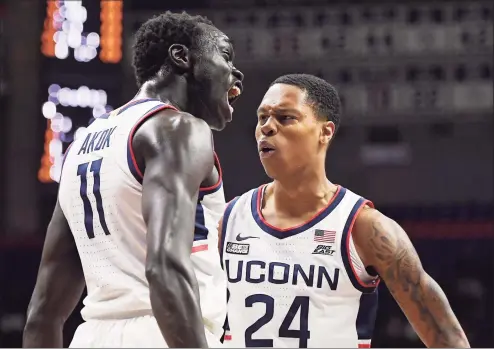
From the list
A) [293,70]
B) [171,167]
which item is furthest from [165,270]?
[293,70]

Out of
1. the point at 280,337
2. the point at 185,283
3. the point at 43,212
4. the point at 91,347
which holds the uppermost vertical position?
the point at 185,283

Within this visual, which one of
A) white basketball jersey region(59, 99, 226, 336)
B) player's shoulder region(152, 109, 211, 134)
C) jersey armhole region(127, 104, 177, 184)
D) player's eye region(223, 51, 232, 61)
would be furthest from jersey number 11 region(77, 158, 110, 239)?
player's eye region(223, 51, 232, 61)

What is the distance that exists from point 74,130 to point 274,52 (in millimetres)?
1884

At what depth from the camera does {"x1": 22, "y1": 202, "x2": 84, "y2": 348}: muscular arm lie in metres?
2.69

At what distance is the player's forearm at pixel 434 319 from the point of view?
11.0 ft

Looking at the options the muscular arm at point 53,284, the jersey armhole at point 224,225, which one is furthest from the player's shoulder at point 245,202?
the muscular arm at point 53,284

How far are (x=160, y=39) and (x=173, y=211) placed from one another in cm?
66

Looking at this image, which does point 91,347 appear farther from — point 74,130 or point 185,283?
point 74,130

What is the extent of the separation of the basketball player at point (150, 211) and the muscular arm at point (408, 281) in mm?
973

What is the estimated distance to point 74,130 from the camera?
7629mm

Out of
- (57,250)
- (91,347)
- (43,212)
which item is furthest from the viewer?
(43,212)

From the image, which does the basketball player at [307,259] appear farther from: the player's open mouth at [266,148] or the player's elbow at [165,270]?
the player's elbow at [165,270]

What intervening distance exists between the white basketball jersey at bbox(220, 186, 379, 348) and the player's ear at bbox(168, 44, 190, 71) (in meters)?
1.19

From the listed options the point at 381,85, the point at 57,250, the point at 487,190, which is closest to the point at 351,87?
the point at 381,85
